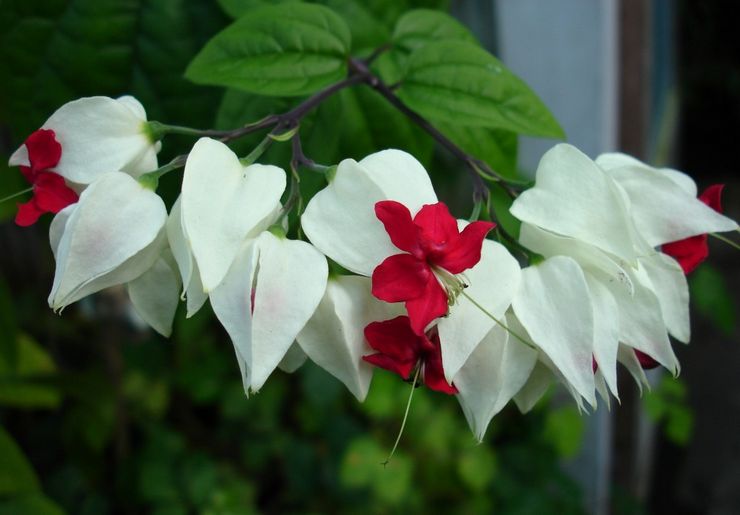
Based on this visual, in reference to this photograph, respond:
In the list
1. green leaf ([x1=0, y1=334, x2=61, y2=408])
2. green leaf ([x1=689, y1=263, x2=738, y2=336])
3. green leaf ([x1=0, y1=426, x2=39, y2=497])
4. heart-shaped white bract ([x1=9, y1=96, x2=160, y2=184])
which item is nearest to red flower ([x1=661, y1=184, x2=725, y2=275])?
heart-shaped white bract ([x1=9, y1=96, x2=160, y2=184])

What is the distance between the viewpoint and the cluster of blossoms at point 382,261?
1.20ft

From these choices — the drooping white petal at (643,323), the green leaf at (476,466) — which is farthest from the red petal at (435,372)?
the green leaf at (476,466)

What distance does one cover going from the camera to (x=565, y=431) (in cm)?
135

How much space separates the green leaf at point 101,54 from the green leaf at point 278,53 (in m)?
0.17

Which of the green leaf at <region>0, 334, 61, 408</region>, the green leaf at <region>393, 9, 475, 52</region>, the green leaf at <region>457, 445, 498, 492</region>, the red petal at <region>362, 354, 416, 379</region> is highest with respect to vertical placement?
the green leaf at <region>393, 9, 475, 52</region>

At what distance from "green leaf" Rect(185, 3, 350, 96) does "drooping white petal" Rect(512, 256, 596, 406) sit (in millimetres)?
208

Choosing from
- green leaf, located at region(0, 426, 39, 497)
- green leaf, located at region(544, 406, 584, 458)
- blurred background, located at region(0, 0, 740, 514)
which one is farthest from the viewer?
green leaf, located at region(544, 406, 584, 458)

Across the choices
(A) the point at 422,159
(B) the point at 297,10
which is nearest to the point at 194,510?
(A) the point at 422,159

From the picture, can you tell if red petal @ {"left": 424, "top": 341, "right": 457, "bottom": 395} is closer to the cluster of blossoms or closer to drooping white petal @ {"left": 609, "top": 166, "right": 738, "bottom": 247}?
the cluster of blossoms

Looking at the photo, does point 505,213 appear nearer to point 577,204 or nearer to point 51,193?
point 577,204

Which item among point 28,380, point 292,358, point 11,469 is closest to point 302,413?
point 28,380

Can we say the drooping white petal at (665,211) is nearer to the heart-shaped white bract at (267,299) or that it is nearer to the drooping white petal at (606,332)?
the drooping white petal at (606,332)

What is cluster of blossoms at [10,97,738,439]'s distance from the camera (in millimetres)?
367

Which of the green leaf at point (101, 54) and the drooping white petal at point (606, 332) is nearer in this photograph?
the drooping white petal at point (606, 332)
